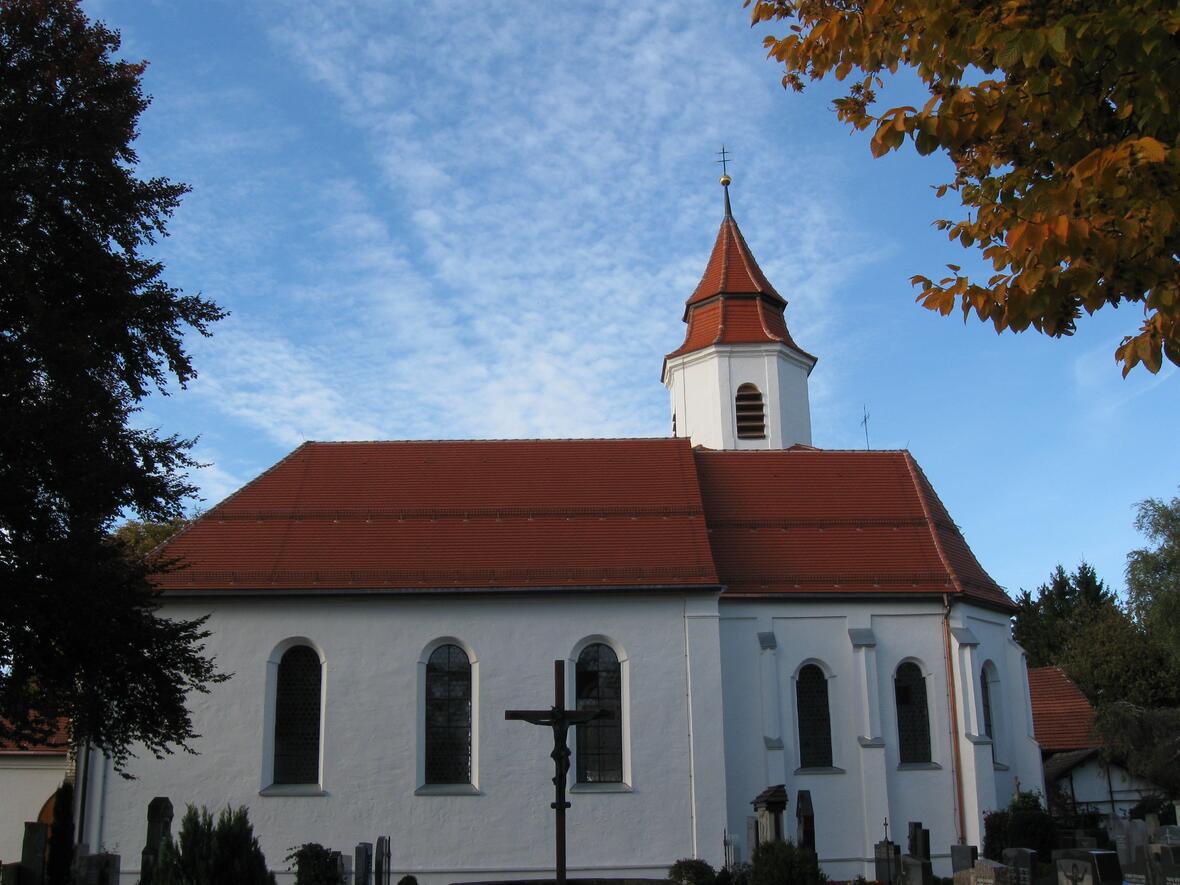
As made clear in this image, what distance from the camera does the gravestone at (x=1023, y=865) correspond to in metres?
15.0

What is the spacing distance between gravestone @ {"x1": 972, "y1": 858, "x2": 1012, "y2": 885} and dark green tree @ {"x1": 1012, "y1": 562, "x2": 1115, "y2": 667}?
3984 centimetres

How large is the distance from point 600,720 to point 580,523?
4.24m

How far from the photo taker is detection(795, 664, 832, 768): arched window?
22906mm

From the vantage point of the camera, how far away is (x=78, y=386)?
13336mm

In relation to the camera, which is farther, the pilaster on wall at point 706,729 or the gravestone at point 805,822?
the pilaster on wall at point 706,729

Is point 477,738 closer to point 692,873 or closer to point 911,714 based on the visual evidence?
point 692,873

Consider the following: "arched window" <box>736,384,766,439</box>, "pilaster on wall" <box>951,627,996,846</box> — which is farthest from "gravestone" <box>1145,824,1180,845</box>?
"arched window" <box>736,384,766,439</box>

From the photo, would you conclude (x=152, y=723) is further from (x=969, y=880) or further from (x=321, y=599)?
(x=969, y=880)

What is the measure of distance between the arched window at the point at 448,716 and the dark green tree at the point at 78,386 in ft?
24.0

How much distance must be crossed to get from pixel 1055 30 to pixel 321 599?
64.2 ft

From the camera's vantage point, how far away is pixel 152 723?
48.6 feet

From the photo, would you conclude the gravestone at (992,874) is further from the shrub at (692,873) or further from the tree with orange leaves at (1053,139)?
the tree with orange leaves at (1053,139)

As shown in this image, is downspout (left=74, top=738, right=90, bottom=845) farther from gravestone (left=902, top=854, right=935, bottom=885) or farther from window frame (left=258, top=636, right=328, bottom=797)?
gravestone (left=902, top=854, right=935, bottom=885)

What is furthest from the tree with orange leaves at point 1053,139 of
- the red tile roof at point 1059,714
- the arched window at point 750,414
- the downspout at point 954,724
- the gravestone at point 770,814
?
the red tile roof at point 1059,714
